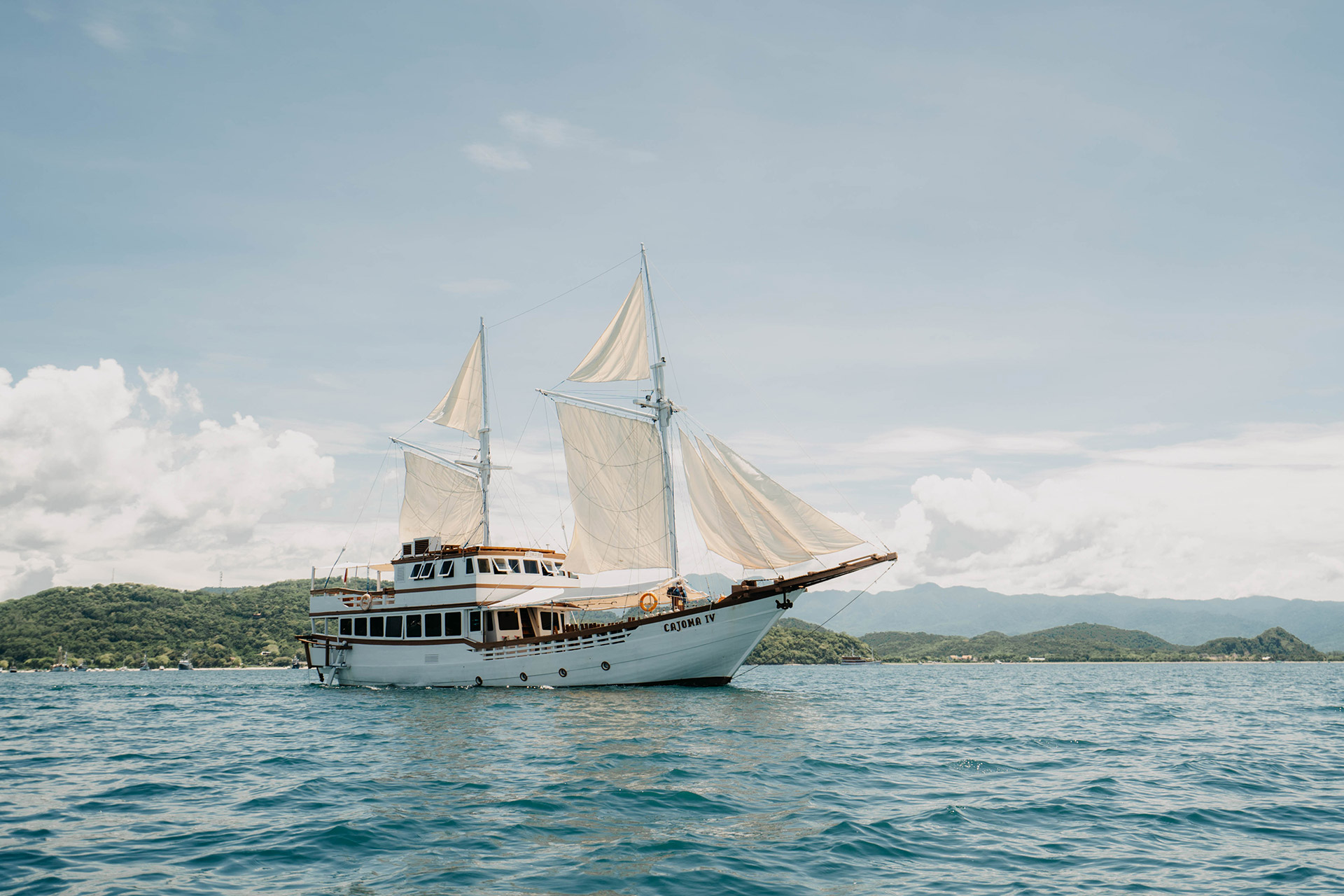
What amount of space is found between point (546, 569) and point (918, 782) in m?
34.0

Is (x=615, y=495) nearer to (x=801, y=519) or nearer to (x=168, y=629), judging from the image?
(x=801, y=519)

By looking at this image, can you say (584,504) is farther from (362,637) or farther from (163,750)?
(163,750)

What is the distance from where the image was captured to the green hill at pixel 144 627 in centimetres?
12631

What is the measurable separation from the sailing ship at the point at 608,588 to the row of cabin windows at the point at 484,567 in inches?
3.8

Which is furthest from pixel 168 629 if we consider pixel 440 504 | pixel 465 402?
pixel 465 402

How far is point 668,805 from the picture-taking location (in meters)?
14.7

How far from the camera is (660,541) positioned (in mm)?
44594

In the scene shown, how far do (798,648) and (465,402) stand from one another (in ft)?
331

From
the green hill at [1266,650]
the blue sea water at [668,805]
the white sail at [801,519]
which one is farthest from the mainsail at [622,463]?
the green hill at [1266,650]

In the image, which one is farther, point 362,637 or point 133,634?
point 133,634

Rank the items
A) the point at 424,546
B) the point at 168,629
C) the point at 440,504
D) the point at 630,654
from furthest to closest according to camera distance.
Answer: the point at 168,629, the point at 440,504, the point at 424,546, the point at 630,654

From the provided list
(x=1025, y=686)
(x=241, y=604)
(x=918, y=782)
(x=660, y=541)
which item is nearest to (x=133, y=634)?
(x=241, y=604)

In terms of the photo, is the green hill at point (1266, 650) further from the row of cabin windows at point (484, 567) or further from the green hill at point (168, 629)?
the row of cabin windows at point (484, 567)

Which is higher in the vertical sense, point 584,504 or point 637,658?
point 584,504
